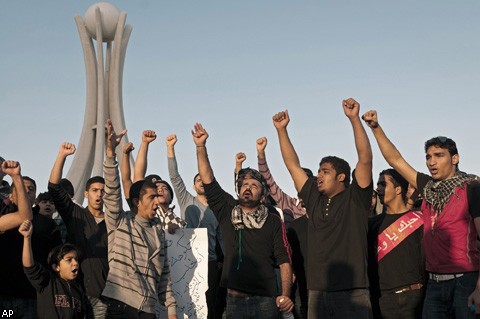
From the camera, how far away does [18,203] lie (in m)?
5.61

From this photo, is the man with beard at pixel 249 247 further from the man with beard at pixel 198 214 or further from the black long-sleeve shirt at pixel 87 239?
the man with beard at pixel 198 214

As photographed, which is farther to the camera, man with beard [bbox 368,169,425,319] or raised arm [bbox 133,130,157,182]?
raised arm [bbox 133,130,157,182]

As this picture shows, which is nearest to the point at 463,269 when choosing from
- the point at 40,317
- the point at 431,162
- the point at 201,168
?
the point at 431,162

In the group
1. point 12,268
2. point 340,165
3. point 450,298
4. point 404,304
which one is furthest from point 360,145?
point 12,268

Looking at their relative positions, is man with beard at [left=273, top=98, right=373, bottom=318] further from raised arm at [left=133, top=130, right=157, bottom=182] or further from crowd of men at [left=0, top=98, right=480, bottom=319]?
raised arm at [left=133, top=130, right=157, bottom=182]

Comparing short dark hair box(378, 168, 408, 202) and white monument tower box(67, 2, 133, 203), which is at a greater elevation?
white monument tower box(67, 2, 133, 203)

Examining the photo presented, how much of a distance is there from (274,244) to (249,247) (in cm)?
21

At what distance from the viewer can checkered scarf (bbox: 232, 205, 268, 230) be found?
6492 mm

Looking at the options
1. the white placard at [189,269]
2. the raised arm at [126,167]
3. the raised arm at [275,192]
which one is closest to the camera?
the raised arm at [126,167]

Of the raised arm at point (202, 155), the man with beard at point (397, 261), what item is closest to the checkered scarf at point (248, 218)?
the raised arm at point (202, 155)

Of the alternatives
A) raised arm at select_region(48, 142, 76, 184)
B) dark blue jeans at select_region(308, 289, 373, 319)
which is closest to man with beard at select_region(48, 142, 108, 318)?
raised arm at select_region(48, 142, 76, 184)

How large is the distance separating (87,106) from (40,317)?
2780 centimetres

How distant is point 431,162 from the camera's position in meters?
5.91

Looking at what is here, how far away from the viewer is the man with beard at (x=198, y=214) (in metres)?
8.37
